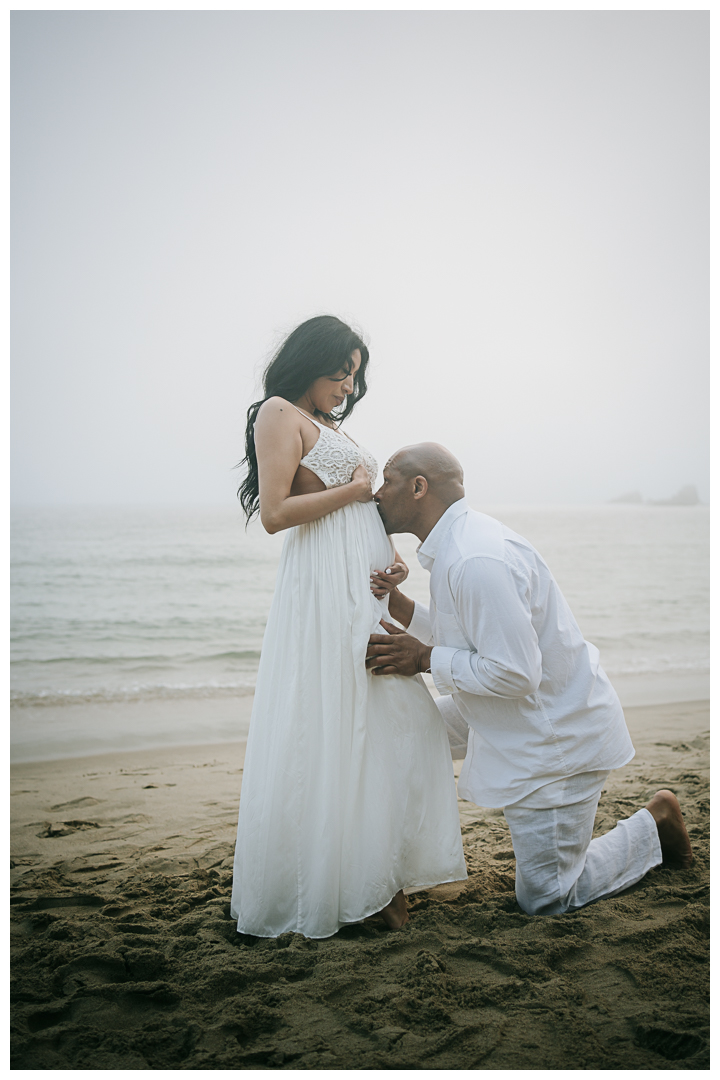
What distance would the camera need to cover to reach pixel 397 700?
8.52 ft

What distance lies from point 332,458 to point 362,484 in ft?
0.50

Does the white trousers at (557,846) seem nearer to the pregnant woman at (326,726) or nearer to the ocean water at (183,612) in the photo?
the pregnant woman at (326,726)

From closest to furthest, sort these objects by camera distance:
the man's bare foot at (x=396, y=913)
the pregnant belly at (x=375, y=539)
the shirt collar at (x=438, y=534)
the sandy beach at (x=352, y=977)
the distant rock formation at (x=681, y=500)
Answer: the sandy beach at (x=352, y=977) → the man's bare foot at (x=396, y=913) → the shirt collar at (x=438, y=534) → the pregnant belly at (x=375, y=539) → the distant rock formation at (x=681, y=500)

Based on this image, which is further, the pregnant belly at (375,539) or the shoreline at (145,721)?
the shoreline at (145,721)

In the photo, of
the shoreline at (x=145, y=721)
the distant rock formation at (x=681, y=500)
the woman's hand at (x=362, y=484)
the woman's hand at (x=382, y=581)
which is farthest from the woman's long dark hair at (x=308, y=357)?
the distant rock formation at (x=681, y=500)

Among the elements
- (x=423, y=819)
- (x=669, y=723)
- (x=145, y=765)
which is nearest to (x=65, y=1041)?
(x=423, y=819)

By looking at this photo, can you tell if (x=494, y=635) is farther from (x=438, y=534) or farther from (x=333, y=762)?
(x=333, y=762)

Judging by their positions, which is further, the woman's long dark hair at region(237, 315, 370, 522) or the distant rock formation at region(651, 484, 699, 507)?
the distant rock formation at region(651, 484, 699, 507)

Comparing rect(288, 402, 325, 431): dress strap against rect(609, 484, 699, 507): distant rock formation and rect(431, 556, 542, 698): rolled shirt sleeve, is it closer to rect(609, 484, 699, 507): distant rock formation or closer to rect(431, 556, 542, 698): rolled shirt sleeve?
rect(431, 556, 542, 698): rolled shirt sleeve

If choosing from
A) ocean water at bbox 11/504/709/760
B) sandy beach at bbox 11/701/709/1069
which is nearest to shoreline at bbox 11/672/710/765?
ocean water at bbox 11/504/709/760

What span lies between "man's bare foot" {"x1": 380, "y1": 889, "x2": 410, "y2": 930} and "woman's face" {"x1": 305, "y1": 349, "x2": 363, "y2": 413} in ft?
6.20

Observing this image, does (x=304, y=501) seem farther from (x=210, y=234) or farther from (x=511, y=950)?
(x=210, y=234)

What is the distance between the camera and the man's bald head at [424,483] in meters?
2.63

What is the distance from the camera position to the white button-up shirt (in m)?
2.36
